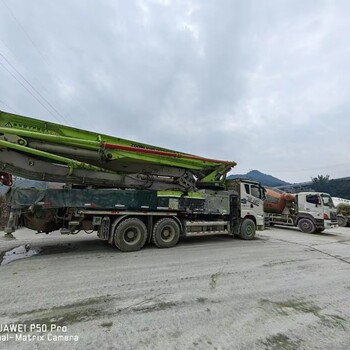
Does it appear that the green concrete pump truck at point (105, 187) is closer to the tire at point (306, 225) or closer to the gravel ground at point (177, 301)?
the gravel ground at point (177, 301)

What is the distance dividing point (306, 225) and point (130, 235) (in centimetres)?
1160

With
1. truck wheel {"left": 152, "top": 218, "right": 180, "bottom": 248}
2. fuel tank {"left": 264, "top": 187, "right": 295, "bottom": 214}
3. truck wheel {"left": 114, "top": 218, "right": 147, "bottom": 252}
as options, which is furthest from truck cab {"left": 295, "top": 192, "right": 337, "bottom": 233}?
truck wheel {"left": 114, "top": 218, "right": 147, "bottom": 252}

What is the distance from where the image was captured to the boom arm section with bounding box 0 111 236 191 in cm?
588

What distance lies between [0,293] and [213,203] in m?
6.43

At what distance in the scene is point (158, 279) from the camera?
14.5 ft

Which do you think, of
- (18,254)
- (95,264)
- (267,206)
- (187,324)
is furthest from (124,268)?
(267,206)

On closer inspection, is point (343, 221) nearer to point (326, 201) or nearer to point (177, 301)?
point (326, 201)

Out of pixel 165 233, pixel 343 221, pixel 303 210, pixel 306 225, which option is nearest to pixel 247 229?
pixel 165 233

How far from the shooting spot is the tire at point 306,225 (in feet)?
45.1

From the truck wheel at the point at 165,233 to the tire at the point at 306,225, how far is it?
10.0m

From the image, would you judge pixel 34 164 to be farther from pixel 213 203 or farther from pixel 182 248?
pixel 213 203

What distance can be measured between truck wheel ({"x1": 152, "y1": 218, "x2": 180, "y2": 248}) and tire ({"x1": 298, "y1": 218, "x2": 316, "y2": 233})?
32.8 ft

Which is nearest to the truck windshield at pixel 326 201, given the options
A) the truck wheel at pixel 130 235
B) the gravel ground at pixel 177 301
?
the gravel ground at pixel 177 301

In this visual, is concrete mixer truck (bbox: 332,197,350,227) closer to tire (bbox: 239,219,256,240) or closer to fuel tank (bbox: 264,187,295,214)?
fuel tank (bbox: 264,187,295,214)
